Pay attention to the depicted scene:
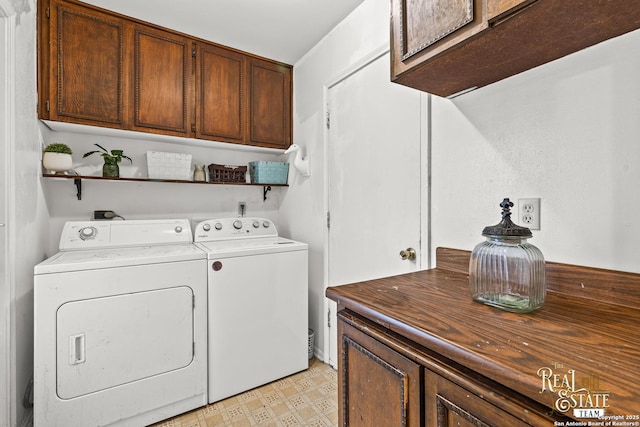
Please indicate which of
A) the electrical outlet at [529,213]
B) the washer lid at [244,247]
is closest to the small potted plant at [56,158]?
the washer lid at [244,247]

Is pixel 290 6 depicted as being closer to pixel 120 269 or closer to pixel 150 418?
pixel 120 269

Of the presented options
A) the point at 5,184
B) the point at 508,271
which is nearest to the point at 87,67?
the point at 5,184

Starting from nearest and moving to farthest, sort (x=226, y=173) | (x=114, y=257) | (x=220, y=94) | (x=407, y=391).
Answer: (x=407, y=391) → (x=114, y=257) → (x=220, y=94) → (x=226, y=173)

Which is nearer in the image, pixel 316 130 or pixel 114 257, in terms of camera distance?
pixel 114 257

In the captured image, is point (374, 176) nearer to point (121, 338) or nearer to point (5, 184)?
point (121, 338)

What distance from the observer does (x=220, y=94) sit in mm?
2307

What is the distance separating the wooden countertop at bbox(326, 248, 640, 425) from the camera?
49 cm

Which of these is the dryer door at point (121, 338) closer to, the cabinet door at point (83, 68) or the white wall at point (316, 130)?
the white wall at point (316, 130)

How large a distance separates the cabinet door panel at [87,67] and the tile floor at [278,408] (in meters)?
1.92

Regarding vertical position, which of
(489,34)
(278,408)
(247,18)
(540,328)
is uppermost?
(247,18)

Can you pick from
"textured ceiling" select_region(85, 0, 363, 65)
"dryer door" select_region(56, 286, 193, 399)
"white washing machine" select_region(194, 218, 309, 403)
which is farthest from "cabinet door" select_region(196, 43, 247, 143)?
"dryer door" select_region(56, 286, 193, 399)

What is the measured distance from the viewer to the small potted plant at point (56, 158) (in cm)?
176

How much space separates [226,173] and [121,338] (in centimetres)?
136

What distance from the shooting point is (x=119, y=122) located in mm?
1945
